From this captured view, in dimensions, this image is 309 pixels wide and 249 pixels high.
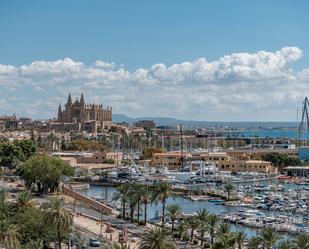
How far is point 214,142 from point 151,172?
69560 millimetres

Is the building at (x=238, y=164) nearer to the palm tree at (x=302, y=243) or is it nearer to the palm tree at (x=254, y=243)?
the palm tree at (x=254, y=243)

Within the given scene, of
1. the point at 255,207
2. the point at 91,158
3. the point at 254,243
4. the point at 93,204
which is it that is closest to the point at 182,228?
the point at 254,243

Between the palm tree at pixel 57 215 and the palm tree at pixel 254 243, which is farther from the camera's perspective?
the palm tree at pixel 254 243

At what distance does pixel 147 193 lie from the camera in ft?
173

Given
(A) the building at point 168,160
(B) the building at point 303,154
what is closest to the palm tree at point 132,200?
(A) the building at point 168,160

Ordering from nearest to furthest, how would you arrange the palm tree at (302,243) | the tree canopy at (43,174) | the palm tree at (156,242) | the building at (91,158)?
the palm tree at (156,242) < the palm tree at (302,243) < the tree canopy at (43,174) < the building at (91,158)

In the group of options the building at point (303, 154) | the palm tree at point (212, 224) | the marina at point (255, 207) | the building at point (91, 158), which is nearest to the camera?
the palm tree at point (212, 224)

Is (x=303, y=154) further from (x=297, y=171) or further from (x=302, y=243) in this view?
(x=302, y=243)

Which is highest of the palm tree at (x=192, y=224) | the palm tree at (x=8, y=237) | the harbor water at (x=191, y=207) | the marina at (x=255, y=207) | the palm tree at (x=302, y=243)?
the palm tree at (x=8, y=237)

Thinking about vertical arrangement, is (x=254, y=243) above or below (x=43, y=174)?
below

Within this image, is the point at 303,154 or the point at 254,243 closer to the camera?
the point at 254,243

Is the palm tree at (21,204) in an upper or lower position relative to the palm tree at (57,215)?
lower

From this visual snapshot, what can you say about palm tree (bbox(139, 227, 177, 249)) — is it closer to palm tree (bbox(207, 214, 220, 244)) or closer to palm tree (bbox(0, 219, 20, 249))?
palm tree (bbox(0, 219, 20, 249))

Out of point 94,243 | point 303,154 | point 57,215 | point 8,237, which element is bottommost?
point 94,243
